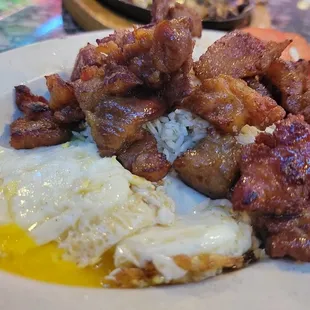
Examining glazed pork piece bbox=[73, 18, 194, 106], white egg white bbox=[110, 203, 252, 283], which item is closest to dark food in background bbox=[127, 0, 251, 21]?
glazed pork piece bbox=[73, 18, 194, 106]

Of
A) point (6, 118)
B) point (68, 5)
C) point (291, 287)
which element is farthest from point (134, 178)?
point (68, 5)

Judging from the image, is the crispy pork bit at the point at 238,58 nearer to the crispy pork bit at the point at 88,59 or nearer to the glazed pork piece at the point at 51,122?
the crispy pork bit at the point at 88,59

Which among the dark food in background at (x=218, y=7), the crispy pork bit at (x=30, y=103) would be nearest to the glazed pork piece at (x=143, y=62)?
the crispy pork bit at (x=30, y=103)

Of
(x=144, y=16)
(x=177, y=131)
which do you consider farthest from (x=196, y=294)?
(x=144, y=16)

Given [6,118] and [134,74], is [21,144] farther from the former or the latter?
[134,74]

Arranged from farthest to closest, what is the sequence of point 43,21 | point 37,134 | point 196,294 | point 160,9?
point 43,21, point 160,9, point 37,134, point 196,294

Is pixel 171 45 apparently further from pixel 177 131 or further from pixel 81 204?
pixel 81 204
